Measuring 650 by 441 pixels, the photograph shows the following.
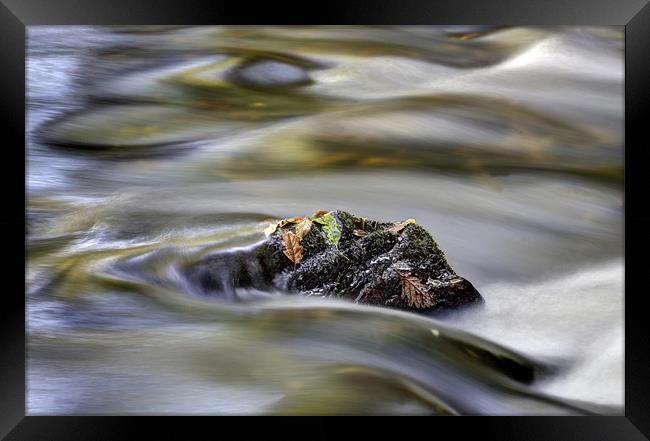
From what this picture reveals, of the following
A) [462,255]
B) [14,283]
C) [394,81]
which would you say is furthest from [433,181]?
[14,283]

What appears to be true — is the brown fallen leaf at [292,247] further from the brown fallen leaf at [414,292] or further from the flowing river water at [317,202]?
the brown fallen leaf at [414,292]

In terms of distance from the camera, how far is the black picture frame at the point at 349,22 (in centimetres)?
144

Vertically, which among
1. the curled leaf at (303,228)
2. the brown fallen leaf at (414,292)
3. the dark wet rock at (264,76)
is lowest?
the brown fallen leaf at (414,292)

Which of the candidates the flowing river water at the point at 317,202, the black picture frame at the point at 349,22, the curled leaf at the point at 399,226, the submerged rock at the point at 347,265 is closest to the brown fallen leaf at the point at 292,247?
the submerged rock at the point at 347,265

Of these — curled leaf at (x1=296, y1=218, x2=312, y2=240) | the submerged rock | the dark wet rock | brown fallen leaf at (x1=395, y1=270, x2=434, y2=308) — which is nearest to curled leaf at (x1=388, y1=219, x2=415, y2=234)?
the submerged rock

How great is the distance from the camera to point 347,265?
4.77ft

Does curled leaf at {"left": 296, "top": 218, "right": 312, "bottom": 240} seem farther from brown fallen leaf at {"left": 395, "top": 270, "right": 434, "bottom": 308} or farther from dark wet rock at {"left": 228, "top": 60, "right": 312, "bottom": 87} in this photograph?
dark wet rock at {"left": 228, "top": 60, "right": 312, "bottom": 87}

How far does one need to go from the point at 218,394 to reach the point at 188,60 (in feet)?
3.96

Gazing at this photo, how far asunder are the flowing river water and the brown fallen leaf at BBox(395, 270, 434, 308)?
6 centimetres

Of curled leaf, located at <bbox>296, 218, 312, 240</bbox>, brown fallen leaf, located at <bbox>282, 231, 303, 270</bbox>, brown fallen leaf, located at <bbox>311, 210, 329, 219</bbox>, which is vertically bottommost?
brown fallen leaf, located at <bbox>282, 231, 303, 270</bbox>

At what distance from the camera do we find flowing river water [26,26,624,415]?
1.43 meters

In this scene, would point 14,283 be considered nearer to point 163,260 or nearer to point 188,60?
point 163,260

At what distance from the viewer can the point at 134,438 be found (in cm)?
145

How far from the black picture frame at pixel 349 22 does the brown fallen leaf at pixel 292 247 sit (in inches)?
26.0
